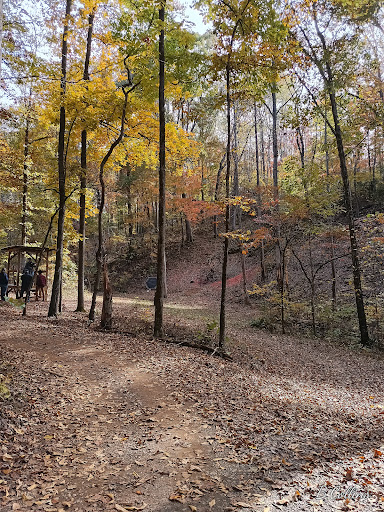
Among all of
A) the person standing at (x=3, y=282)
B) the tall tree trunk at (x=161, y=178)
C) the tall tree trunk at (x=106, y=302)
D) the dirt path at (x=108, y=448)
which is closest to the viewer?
the dirt path at (x=108, y=448)

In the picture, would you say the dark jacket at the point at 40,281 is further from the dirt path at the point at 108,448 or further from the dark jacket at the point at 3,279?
the dirt path at the point at 108,448

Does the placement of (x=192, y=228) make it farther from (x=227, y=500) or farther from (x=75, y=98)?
(x=227, y=500)

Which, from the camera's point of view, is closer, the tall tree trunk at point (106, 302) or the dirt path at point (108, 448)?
the dirt path at point (108, 448)

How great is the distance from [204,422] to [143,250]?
82.8 ft

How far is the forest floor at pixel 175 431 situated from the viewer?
3.07 m

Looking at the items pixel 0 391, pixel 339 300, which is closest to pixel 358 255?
pixel 339 300

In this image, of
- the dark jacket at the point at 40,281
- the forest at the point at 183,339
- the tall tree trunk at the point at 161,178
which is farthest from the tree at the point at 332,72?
the dark jacket at the point at 40,281

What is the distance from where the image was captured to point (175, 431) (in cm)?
427

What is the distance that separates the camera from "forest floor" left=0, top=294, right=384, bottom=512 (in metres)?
3.07

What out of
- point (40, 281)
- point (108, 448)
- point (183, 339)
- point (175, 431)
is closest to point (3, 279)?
point (40, 281)

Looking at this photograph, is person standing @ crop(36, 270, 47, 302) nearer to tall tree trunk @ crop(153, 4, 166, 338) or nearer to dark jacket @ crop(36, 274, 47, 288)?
dark jacket @ crop(36, 274, 47, 288)

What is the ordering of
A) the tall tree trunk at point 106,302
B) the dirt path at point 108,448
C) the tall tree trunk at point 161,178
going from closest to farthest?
the dirt path at point 108,448
the tall tree trunk at point 161,178
the tall tree trunk at point 106,302

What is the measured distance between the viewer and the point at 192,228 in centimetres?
3209

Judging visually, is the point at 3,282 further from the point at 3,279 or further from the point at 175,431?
the point at 175,431
